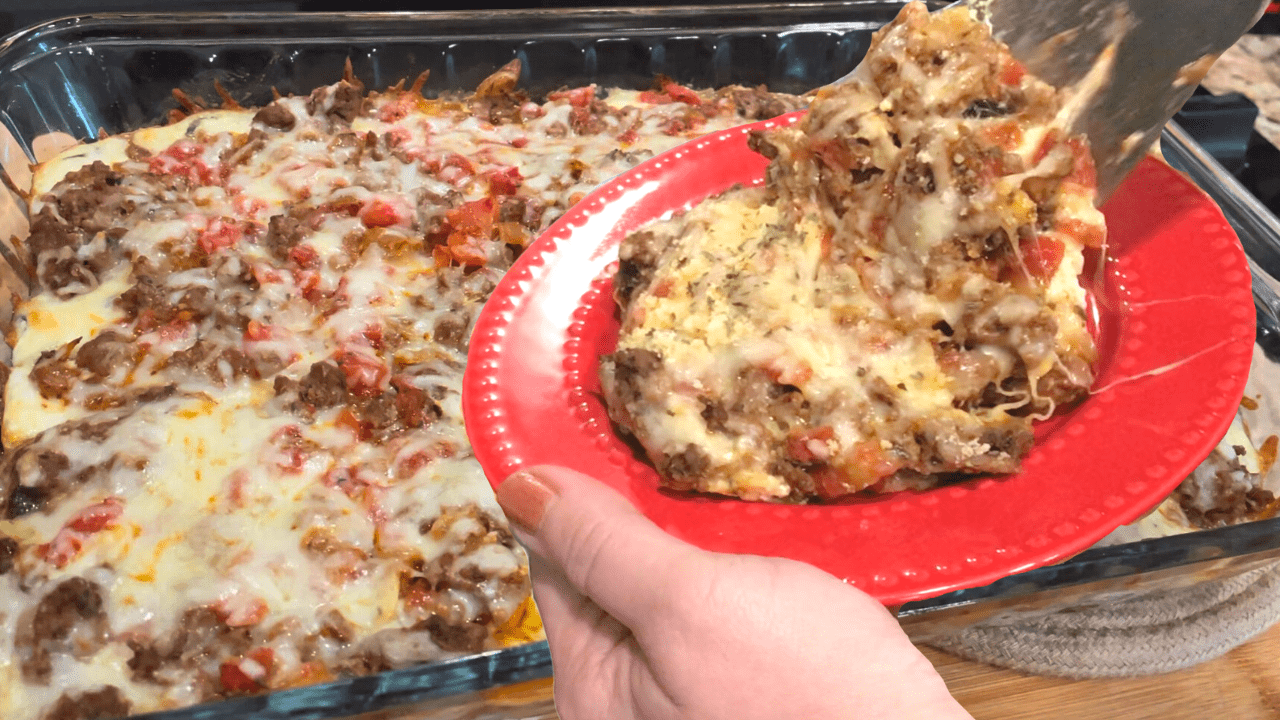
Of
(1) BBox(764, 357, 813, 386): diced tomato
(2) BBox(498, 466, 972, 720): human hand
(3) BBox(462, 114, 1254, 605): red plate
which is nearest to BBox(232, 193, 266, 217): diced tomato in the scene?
(3) BBox(462, 114, 1254, 605): red plate

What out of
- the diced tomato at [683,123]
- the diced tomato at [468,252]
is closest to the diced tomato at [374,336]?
the diced tomato at [468,252]

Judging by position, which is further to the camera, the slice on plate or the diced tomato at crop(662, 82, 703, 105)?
the diced tomato at crop(662, 82, 703, 105)

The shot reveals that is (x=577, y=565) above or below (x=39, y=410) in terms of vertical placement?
above

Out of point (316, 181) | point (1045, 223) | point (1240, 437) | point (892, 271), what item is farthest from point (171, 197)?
point (1240, 437)

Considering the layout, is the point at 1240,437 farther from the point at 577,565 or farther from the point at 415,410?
the point at 415,410

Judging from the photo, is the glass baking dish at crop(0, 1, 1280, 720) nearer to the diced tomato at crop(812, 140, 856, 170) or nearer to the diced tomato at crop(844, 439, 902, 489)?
the diced tomato at crop(812, 140, 856, 170)

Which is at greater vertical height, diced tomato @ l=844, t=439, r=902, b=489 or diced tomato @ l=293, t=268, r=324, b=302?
diced tomato @ l=844, t=439, r=902, b=489
